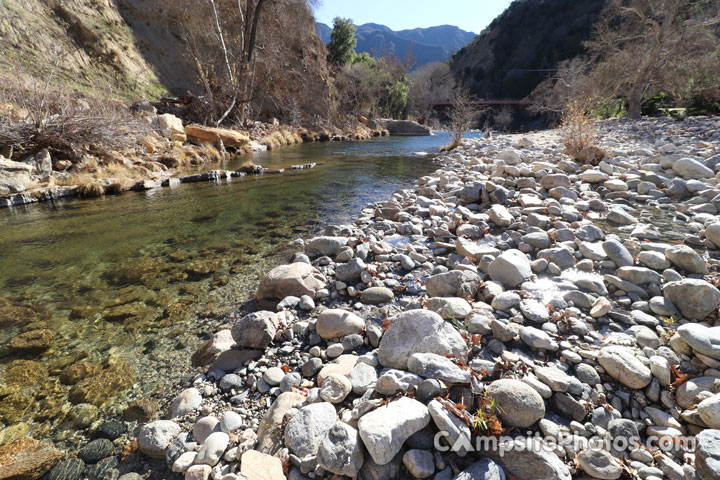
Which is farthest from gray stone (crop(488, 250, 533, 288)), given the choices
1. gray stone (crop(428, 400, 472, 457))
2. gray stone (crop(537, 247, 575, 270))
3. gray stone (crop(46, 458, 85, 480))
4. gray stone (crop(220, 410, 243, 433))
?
gray stone (crop(46, 458, 85, 480))

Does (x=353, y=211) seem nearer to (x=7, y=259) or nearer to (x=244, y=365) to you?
(x=244, y=365)

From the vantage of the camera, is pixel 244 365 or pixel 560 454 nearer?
pixel 560 454

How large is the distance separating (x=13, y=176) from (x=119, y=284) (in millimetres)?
5897

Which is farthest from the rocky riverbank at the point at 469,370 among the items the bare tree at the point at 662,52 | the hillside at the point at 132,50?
the bare tree at the point at 662,52

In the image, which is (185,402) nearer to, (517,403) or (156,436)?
(156,436)

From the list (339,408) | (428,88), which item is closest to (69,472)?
(339,408)

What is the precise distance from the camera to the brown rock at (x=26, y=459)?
1475mm

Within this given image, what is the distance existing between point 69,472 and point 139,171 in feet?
30.2

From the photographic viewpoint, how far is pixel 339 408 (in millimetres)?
1611

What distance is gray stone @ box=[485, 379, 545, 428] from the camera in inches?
53.2

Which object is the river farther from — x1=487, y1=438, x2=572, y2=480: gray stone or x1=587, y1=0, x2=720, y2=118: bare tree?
x1=587, y1=0, x2=720, y2=118: bare tree

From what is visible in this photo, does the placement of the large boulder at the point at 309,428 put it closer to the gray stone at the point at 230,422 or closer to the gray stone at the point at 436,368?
the gray stone at the point at 230,422

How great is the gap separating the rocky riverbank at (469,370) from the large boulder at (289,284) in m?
0.01

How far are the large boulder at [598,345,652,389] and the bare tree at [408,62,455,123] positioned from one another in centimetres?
5218
